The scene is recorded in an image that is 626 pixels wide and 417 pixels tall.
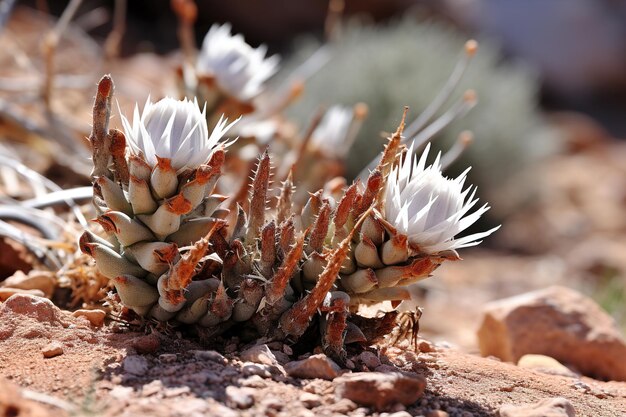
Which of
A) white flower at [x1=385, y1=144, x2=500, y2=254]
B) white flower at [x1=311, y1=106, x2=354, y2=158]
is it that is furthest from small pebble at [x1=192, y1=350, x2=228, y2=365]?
white flower at [x1=311, y1=106, x2=354, y2=158]

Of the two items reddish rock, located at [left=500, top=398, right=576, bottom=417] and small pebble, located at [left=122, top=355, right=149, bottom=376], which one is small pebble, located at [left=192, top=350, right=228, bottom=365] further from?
reddish rock, located at [left=500, top=398, right=576, bottom=417]

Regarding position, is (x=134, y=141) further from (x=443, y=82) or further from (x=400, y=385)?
(x=443, y=82)

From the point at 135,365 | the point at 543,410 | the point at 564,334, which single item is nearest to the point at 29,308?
the point at 135,365

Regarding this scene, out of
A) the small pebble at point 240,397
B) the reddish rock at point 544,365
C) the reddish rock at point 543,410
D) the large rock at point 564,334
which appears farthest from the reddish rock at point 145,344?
the large rock at point 564,334

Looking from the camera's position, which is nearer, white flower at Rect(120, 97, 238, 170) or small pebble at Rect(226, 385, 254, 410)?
small pebble at Rect(226, 385, 254, 410)

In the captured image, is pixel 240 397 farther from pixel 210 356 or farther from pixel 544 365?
pixel 544 365

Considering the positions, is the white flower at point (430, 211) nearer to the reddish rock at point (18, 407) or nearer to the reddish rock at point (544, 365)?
the reddish rock at point (544, 365)
